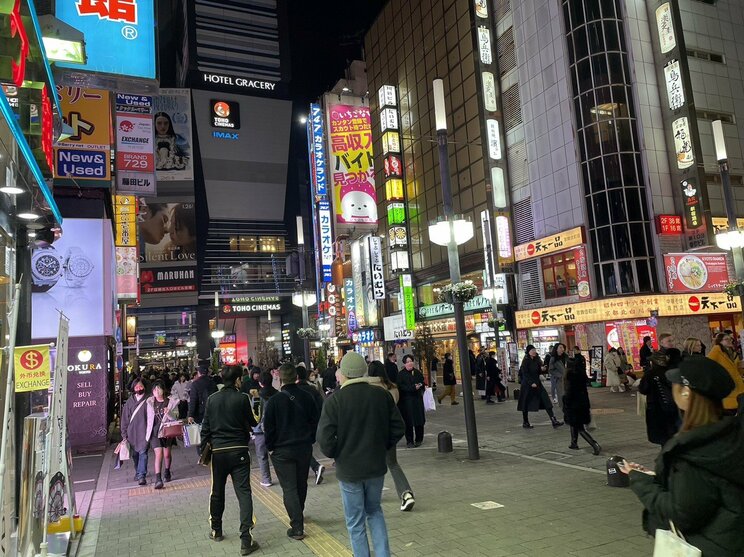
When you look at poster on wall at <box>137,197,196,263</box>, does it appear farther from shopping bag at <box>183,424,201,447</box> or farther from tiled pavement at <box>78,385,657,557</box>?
shopping bag at <box>183,424,201,447</box>

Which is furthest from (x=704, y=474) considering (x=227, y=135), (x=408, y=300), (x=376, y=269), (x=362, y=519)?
(x=227, y=135)

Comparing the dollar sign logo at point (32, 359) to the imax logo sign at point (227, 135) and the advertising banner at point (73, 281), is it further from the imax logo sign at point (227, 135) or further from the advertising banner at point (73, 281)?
the imax logo sign at point (227, 135)

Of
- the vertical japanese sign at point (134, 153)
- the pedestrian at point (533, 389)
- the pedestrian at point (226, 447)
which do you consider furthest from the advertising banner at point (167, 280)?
the pedestrian at point (226, 447)

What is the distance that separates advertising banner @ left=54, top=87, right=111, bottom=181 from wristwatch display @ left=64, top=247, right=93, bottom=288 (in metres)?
1.95

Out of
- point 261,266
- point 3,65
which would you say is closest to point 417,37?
point 261,266

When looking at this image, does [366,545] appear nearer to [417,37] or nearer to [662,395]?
[662,395]

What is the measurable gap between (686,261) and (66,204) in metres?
26.5

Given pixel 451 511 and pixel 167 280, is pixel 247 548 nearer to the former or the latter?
pixel 451 511

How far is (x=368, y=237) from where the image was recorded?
39188mm

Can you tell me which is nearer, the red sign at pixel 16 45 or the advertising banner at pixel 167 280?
the red sign at pixel 16 45

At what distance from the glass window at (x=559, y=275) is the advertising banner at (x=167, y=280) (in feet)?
114

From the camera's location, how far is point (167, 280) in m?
51.8

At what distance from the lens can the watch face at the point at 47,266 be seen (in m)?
13.9

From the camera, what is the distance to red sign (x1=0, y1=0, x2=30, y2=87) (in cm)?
591
